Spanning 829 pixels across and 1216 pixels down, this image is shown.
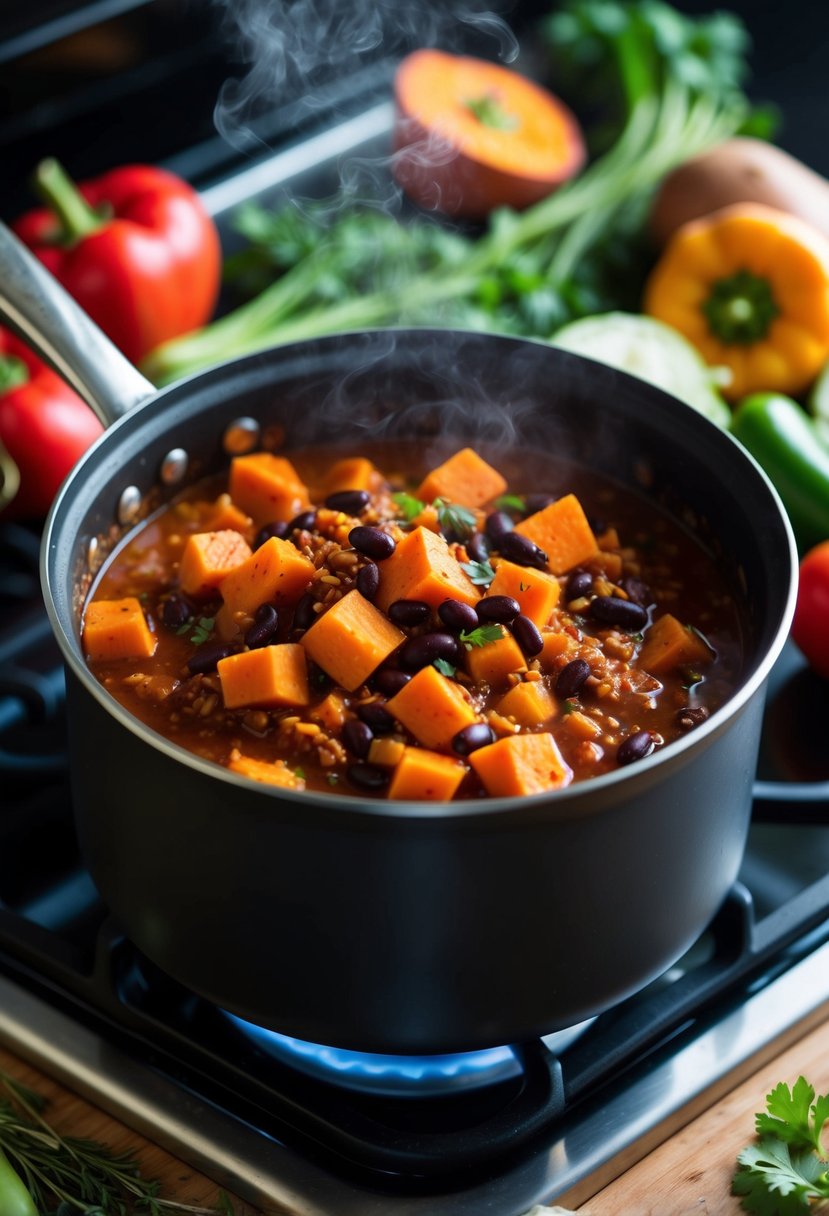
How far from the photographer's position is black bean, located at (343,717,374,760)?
1.71 m

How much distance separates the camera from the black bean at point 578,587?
2.01 meters

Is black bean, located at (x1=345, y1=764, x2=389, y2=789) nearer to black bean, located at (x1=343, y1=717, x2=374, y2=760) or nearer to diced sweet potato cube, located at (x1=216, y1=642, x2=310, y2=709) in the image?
black bean, located at (x1=343, y1=717, x2=374, y2=760)

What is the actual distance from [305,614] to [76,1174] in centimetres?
Result: 78

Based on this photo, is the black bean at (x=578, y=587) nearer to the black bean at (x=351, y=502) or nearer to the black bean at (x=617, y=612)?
the black bean at (x=617, y=612)

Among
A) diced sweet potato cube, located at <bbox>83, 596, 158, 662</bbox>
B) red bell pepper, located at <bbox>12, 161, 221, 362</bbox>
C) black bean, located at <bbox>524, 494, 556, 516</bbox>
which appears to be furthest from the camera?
red bell pepper, located at <bbox>12, 161, 221, 362</bbox>

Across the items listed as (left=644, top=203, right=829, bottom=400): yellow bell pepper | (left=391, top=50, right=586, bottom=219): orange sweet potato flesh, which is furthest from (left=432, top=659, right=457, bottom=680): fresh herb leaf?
(left=391, top=50, right=586, bottom=219): orange sweet potato flesh

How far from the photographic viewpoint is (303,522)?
2008 millimetres

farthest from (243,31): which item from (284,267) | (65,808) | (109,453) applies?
(65,808)

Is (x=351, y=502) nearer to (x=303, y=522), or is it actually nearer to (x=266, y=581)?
(x=303, y=522)

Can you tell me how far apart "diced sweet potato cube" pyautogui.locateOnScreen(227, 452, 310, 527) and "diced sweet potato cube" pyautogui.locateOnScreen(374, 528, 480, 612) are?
1.30ft

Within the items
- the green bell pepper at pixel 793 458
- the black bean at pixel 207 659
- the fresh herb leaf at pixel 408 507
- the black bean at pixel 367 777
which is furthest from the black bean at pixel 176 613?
the green bell pepper at pixel 793 458

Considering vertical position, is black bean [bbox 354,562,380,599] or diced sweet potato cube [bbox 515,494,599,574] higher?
black bean [bbox 354,562,380,599]

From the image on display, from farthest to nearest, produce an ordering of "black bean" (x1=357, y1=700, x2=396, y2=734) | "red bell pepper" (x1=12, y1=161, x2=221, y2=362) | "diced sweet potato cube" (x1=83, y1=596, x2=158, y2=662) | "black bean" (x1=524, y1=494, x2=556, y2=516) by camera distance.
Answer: "red bell pepper" (x1=12, y1=161, x2=221, y2=362) → "black bean" (x1=524, y1=494, x2=556, y2=516) → "diced sweet potato cube" (x1=83, y1=596, x2=158, y2=662) → "black bean" (x1=357, y1=700, x2=396, y2=734)

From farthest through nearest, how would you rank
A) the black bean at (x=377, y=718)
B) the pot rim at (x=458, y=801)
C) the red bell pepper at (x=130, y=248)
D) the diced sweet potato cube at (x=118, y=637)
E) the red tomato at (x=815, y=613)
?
1. the red bell pepper at (x=130, y=248)
2. the red tomato at (x=815, y=613)
3. the diced sweet potato cube at (x=118, y=637)
4. the black bean at (x=377, y=718)
5. the pot rim at (x=458, y=801)
